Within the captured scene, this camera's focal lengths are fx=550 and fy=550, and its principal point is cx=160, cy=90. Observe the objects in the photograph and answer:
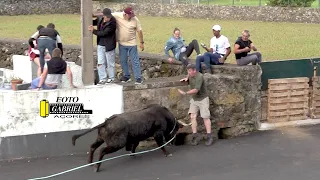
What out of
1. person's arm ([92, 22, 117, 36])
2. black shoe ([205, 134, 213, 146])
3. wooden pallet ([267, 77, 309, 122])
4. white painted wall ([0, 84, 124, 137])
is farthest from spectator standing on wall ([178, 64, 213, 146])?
wooden pallet ([267, 77, 309, 122])

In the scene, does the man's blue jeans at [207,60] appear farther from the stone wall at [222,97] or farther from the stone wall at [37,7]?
the stone wall at [37,7]

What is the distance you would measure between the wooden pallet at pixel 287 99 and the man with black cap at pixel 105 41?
4.02 meters

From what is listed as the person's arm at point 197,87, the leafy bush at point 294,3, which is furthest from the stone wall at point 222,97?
the leafy bush at point 294,3

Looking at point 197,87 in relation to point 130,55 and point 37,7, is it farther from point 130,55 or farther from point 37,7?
point 37,7

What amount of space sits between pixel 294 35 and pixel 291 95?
13163 millimetres

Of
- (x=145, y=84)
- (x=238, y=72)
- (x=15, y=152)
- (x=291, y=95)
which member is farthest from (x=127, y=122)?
(x=291, y=95)

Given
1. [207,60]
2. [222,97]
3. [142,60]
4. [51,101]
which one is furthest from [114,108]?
[142,60]

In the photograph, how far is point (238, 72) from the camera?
13359 mm

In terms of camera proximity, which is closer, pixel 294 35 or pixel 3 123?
pixel 3 123

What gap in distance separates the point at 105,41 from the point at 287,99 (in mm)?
4837

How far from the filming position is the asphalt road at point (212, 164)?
10.6m

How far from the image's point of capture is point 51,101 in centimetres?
1198

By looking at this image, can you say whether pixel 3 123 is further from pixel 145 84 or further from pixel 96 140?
pixel 145 84

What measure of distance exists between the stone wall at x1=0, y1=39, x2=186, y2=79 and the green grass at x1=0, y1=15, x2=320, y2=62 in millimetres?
1992
